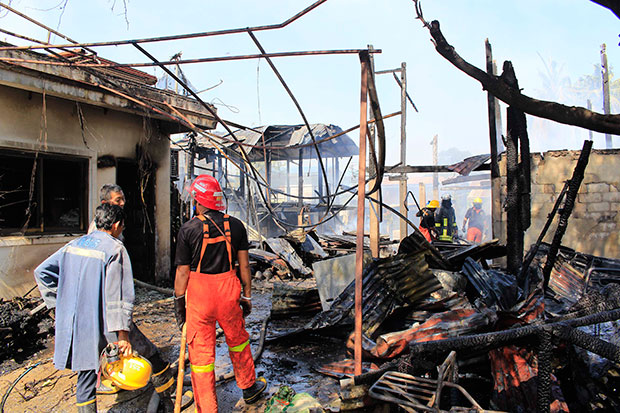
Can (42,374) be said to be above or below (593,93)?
below

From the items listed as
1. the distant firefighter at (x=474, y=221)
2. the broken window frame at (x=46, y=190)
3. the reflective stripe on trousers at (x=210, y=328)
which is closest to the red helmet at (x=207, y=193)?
the reflective stripe on trousers at (x=210, y=328)

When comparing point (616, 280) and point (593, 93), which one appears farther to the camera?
point (593, 93)

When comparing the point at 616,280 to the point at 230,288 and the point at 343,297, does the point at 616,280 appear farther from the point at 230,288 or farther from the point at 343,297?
the point at 230,288

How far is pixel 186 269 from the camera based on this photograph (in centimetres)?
310

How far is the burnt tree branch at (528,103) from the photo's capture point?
2225mm

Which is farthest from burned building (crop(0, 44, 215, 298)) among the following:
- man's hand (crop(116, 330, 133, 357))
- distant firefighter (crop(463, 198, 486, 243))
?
distant firefighter (crop(463, 198, 486, 243))

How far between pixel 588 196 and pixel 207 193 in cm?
919

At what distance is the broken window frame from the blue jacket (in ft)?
12.4

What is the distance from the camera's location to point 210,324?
305 centimetres

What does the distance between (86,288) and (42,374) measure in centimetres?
228

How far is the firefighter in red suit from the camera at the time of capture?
294cm

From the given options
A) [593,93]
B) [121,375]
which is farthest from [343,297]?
[593,93]

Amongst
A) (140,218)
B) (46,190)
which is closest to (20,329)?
(46,190)

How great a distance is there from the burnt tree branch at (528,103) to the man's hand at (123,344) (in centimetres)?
345
